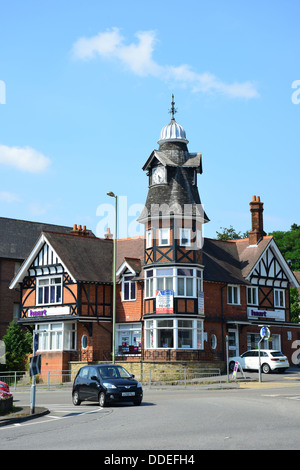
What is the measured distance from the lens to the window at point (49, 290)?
45.7 meters

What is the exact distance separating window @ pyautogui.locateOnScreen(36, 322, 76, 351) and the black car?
22594mm

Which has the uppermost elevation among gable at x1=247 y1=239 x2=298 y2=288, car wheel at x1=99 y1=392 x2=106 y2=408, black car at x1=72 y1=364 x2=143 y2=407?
gable at x1=247 y1=239 x2=298 y2=288

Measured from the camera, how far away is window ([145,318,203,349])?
4085 cm

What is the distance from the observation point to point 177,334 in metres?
40.7

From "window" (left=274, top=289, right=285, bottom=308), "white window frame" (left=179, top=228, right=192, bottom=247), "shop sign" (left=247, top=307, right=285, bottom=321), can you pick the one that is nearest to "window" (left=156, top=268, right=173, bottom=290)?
"white window frame" (left=179, top=228, right=192, bottom=247)

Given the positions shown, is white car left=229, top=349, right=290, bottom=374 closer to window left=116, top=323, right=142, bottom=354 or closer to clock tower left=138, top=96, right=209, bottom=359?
clock tower left=138, top=96, right=209, bottom=359

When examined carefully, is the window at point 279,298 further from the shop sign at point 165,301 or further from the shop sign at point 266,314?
the shop sign at point 165,301

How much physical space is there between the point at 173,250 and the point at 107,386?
832 inches

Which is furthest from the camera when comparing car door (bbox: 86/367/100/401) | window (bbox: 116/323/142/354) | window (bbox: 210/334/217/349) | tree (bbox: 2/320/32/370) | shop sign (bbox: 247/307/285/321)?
tree (bbox: 2/320/32/370)

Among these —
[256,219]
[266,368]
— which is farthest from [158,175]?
[266,368]

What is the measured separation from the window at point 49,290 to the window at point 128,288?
177 inches

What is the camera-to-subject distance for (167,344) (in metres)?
41.2

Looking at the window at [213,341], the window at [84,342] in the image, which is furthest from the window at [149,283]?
the window at [84,342]
